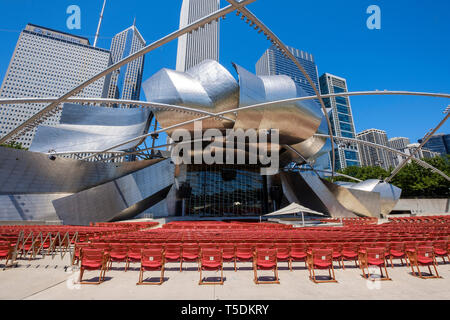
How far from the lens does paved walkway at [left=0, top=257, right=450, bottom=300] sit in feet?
13.0

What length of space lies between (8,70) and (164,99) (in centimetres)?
14927

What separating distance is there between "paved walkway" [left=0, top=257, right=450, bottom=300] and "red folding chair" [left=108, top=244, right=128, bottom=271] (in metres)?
0.32

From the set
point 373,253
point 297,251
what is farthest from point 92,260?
point 373,253

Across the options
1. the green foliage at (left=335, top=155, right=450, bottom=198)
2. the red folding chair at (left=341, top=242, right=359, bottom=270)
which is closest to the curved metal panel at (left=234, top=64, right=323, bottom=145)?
the red folding chair at (left=341, top=242, right=359, bottom=270)

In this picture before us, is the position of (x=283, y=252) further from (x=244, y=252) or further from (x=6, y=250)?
(x=6, y=250)

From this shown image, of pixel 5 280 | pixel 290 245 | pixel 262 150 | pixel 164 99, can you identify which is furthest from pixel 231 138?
pixel 5 280

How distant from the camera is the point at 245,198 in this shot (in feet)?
126

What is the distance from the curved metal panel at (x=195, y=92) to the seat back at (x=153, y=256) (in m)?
21.4

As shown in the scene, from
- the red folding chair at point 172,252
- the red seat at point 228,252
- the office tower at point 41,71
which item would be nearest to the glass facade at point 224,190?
the red folding chair at point 172,252

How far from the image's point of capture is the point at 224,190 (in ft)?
124

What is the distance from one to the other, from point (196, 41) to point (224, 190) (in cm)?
16708

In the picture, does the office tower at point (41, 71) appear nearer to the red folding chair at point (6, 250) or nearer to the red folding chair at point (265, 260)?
the red folding chair at point (6, 250)

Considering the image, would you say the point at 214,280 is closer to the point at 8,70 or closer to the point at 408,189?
the point at 408,189
